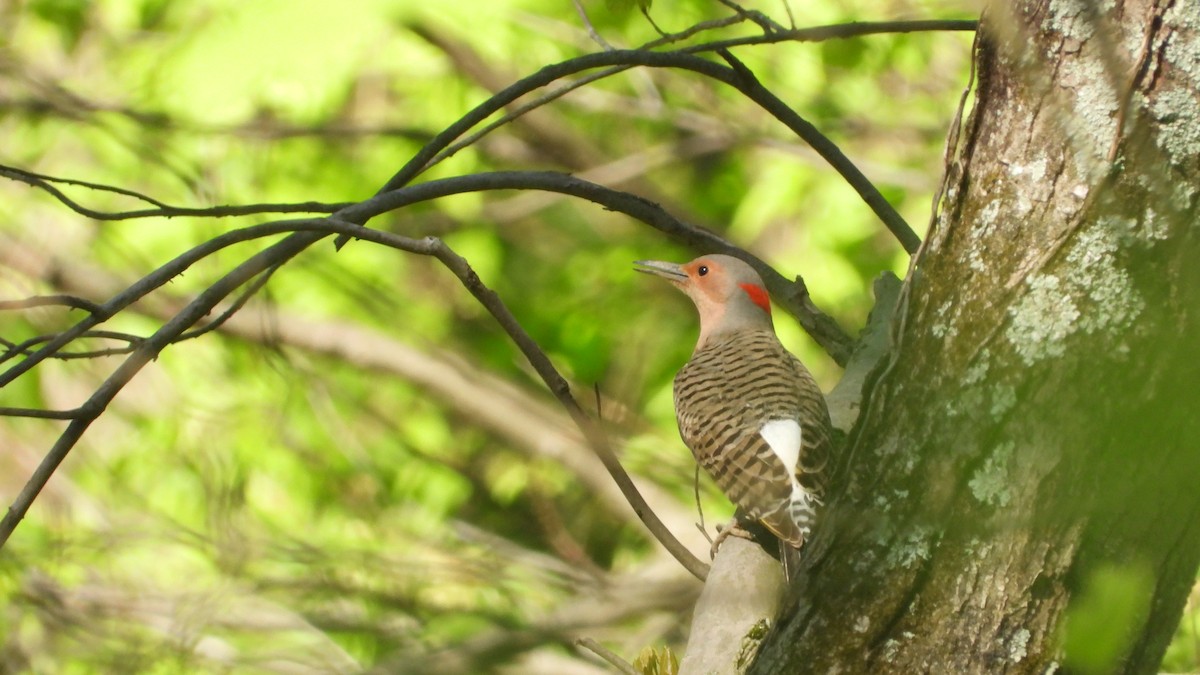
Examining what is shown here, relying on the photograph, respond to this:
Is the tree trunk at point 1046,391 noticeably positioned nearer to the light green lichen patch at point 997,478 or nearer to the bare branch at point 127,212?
the light green lichen patch at point 997,478

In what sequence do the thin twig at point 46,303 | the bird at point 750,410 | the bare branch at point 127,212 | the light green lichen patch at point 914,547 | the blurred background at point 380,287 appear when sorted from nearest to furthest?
1. the light green lichen patch at point 914,547
2. the thin twig at point 46,303
3. the bare branch at point 127,212
4. the bird at point 750,410
5. the blurred background at point 380,287

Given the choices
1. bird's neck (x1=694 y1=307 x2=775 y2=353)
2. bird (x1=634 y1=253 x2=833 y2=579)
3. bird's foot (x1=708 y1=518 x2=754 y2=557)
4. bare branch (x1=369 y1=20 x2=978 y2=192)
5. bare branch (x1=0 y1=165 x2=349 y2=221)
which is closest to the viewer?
bare branch (x1=0 y1=165 x2=349 y2=221)

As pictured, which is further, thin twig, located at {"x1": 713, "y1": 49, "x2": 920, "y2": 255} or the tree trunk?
thin twig, located at {"x1": 713, "y1": 49, "x2": 920, "y2": 255}

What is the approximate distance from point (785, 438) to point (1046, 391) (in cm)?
206

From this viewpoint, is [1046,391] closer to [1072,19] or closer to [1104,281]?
[1104,281]

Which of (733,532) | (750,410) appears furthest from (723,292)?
(733,532)

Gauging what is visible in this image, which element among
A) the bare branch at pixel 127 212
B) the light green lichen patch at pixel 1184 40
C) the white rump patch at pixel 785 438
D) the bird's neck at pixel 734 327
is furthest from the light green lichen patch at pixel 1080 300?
the bird's neck at pixel 734 327

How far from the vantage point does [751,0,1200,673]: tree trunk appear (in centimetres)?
171

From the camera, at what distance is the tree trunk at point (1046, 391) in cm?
171

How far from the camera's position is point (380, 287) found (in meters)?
7.23

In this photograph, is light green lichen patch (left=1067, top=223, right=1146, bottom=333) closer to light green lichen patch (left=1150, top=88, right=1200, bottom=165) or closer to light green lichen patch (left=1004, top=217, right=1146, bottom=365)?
light green lichen patch (left=1004, top=217, right=1146, bottom=365)

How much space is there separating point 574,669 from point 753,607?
341cm

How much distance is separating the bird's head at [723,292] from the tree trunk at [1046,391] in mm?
2970

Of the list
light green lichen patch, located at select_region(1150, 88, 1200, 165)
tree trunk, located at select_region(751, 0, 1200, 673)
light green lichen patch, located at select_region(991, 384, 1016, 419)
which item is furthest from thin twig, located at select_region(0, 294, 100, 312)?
light green lichen patch, located at select_region(1150, 88, 1200, 165)
